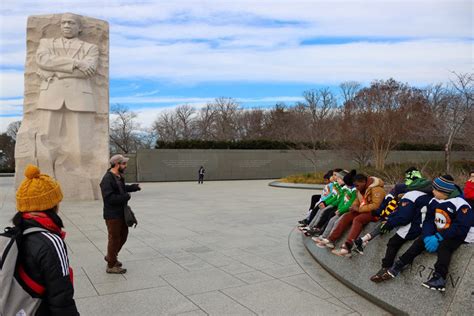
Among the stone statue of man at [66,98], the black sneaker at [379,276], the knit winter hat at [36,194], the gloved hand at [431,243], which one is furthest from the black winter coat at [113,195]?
the stone statue of man at [66,98]

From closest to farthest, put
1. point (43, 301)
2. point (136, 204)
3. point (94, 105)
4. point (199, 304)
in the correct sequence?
point (43, 301) → point (199, 304) → point (136, 204) → point (94, 105)

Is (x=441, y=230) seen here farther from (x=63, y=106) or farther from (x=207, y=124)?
(x=207, y=124)

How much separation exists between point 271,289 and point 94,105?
11710 mm

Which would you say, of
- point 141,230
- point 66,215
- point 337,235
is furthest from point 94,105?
point 337,235

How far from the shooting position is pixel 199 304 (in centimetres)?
434

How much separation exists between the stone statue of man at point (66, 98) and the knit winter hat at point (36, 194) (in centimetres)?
1213

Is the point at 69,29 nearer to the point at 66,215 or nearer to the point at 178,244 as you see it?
the point at 66,215

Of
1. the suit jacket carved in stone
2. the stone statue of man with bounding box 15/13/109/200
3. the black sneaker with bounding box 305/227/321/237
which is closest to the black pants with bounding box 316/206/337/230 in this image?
the black sneaker with bounding box 305/227/321/237

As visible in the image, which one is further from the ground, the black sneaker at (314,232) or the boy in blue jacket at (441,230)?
the boy in blue jacket at (441,230)

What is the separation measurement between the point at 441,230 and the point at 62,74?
42.9ft

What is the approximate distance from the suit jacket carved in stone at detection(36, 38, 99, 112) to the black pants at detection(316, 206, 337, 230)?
1043 cm

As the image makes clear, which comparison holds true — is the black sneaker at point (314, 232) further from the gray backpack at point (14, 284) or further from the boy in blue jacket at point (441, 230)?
the gray backpack at point (14, 284)

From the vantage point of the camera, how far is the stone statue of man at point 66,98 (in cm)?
1353

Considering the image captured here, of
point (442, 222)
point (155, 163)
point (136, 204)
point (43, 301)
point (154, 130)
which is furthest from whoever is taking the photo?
point (154, 130)
